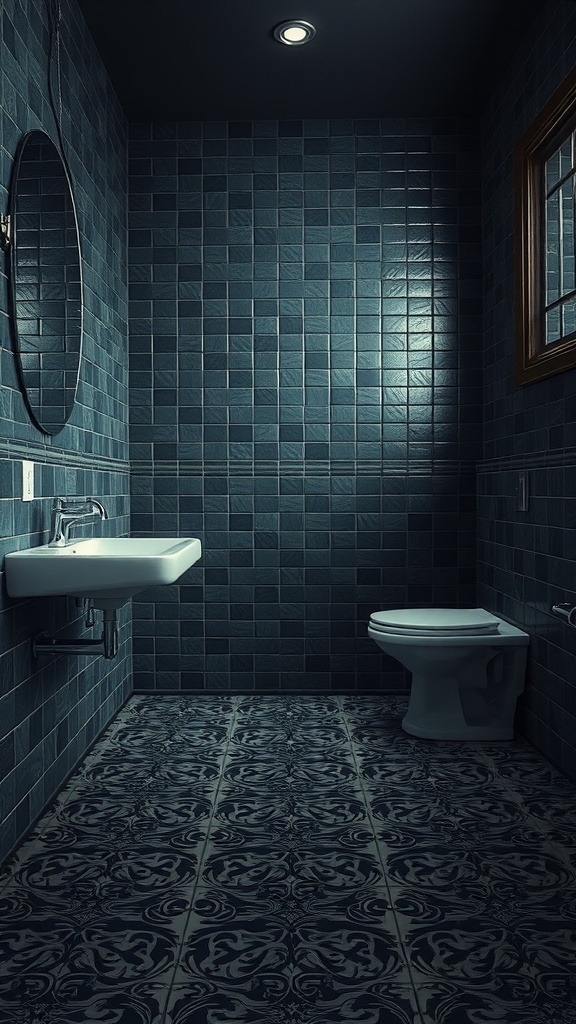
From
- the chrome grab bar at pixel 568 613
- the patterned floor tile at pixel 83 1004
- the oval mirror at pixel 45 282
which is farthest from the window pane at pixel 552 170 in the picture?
the patterned floor tile at pixel 83 1004

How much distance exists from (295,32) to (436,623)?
2294mm

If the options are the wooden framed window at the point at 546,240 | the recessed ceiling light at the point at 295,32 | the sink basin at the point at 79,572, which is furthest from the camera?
the recessed ceiling light at the point at 295,32

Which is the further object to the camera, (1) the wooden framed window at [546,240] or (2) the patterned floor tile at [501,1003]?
(1) the wooden framed window at [546,240]

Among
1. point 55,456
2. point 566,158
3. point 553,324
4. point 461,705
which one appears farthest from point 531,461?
point 55,456

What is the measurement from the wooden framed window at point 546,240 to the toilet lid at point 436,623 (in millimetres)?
916

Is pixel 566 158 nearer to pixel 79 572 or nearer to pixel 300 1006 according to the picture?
pixel 79 572

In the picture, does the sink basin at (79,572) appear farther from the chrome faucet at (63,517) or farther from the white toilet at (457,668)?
the white toilet at (457,668)

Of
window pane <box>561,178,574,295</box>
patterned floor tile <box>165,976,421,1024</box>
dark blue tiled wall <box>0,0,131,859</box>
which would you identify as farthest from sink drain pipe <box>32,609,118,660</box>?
window pane <box>561,178,574,295</box>

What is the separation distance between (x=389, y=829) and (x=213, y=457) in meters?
1.94

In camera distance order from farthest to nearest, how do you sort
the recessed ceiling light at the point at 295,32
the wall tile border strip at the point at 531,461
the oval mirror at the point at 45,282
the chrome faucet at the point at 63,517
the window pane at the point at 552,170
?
the recessed ceiling light at the point at 295,32, the window pane at the point at 552,170, the wall tile border strip at the point at 531,461, the chrome faucet at the point at 63,517, the oval mirror at the point at 45,282

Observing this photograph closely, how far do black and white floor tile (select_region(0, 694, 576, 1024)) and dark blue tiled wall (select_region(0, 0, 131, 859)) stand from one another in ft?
0.65

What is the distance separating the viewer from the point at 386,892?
181cm

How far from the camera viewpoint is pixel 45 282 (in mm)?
2320

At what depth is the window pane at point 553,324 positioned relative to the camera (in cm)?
280
